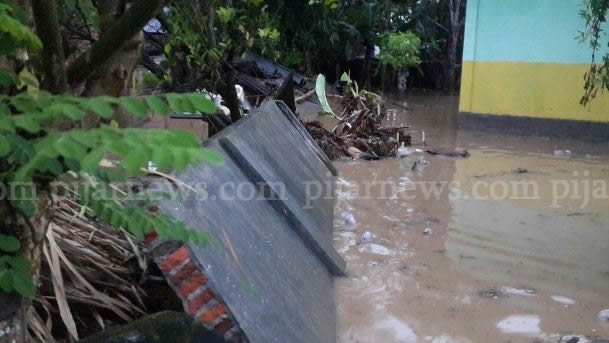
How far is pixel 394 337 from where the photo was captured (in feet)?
10.4

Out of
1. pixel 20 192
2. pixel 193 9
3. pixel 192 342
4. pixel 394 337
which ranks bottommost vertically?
pixel 394 337

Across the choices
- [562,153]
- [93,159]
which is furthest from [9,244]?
[562,153]

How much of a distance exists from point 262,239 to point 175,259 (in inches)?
31.9

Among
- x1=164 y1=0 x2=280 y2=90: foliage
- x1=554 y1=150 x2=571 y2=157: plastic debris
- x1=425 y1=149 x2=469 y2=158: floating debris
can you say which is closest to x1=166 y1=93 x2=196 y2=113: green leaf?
x1=164 y1=0 x2=280 y2=90: foliage

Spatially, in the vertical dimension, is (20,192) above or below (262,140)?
above

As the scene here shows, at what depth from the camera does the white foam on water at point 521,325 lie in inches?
127

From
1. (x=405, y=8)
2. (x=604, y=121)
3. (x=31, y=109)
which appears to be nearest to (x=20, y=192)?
(x=31, y=109)

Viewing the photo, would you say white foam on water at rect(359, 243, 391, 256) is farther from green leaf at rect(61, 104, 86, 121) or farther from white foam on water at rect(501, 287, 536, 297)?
green leaf at rect(61, 104, 86, 121)

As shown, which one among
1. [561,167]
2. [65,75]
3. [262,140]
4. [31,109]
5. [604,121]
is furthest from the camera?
[604,121]

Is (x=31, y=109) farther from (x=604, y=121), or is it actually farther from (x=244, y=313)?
(x=604, y=121)

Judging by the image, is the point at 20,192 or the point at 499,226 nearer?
the point at 20,192

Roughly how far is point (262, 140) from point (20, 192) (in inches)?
120

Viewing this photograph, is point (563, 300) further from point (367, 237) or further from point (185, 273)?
point (185, 273)

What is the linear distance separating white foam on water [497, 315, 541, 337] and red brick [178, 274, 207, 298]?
1800mm
